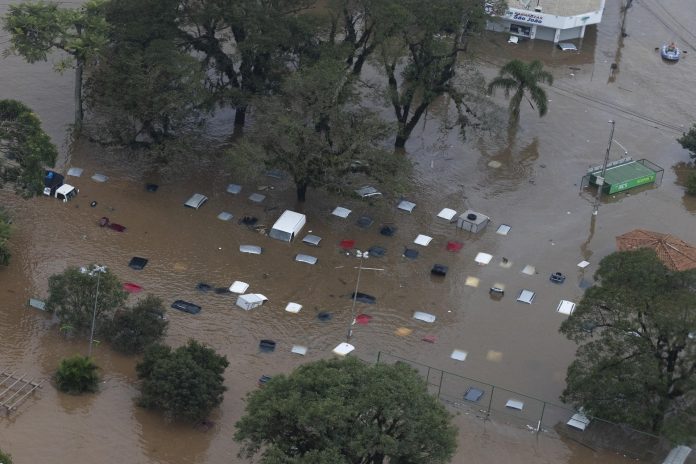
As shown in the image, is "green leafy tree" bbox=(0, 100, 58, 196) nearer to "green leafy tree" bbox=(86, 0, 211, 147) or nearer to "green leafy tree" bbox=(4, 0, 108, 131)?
"green leafy tree" bbox=(86, 0, 211, 147)

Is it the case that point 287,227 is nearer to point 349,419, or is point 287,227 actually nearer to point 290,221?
point 290,221

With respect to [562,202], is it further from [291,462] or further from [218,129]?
[291,462]

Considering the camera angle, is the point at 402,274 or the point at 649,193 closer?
the point at 402,274

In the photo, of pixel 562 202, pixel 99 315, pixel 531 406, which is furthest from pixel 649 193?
pixel 99 315

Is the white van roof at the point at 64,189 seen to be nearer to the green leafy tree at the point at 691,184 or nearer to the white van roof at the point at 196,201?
the white van roof at the point at 196,201

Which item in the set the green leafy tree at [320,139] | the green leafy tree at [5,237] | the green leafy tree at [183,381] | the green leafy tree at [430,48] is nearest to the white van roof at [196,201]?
the green leafy tree at [320,139]

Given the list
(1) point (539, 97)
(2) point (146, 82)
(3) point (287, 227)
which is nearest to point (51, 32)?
(2) point (146, 82)
